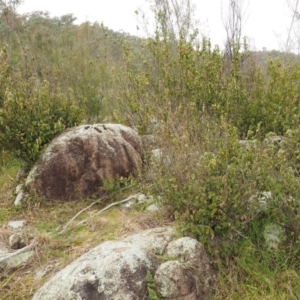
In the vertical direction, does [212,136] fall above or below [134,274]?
above

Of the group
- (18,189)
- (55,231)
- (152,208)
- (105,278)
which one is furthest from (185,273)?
(18,189)

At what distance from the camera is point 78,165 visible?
14.6ft

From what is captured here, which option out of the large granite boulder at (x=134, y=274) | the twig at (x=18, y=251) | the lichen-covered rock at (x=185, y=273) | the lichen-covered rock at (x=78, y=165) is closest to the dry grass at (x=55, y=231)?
the twig at (x=18, y=251)

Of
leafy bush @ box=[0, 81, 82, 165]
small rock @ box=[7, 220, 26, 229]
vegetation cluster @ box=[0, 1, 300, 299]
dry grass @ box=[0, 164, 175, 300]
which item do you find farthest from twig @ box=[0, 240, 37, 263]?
leafy bush @ box=[0, 81, 82, 165]

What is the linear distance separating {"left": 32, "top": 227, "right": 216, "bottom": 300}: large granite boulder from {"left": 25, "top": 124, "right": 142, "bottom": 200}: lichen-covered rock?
148 centimetres

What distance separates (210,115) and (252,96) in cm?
70

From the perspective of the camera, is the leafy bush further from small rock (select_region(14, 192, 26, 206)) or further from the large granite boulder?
the large granite boulder

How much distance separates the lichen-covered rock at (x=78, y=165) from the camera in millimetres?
4391

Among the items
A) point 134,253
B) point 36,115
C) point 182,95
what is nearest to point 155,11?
point 182,95

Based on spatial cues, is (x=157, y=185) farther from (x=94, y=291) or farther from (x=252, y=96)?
(x=252, y=96)

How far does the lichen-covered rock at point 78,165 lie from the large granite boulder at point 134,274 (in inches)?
58.2

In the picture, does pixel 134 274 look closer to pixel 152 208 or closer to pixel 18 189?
pixel 152 208

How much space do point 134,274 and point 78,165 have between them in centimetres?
200

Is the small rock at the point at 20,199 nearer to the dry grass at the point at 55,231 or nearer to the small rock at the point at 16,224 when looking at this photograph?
the dry grass at the point at 55,231
